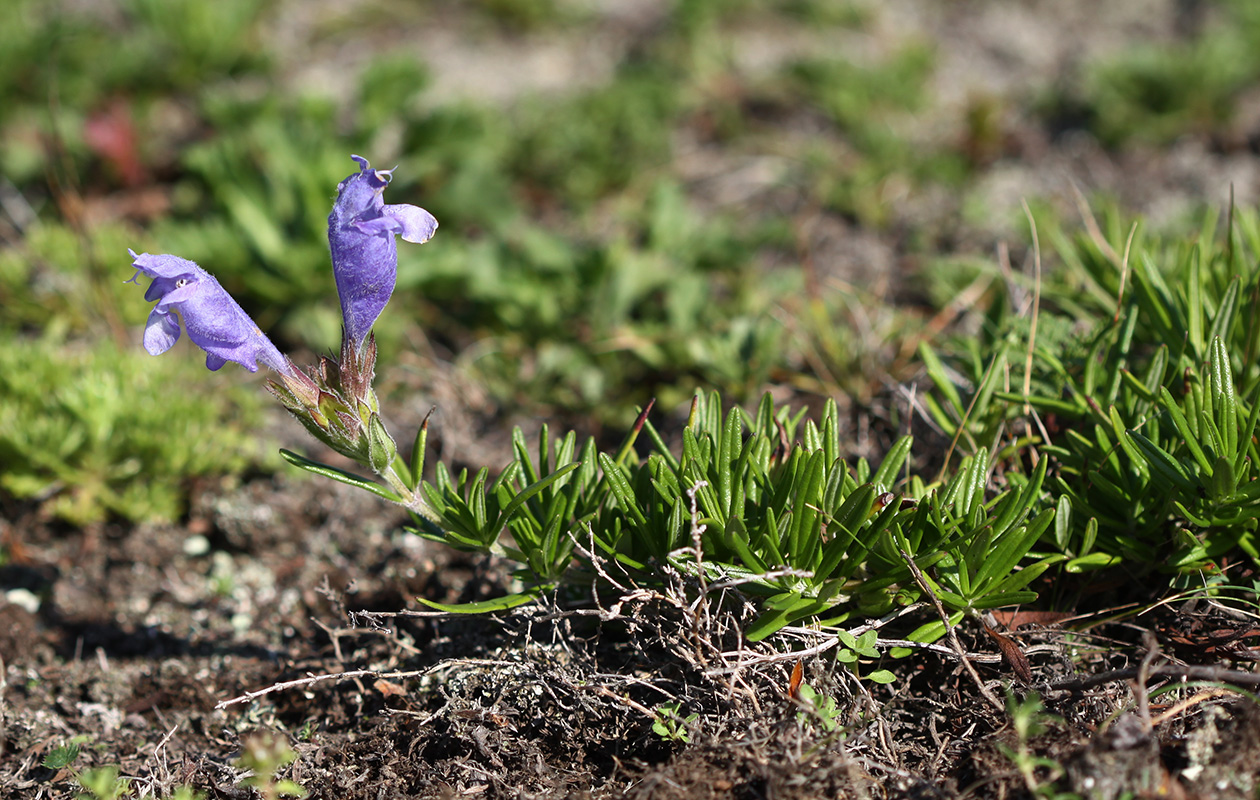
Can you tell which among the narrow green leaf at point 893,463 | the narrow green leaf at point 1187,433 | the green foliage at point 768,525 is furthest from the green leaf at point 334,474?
the narrow green leaf at point 1187,433

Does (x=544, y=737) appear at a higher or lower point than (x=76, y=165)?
lower

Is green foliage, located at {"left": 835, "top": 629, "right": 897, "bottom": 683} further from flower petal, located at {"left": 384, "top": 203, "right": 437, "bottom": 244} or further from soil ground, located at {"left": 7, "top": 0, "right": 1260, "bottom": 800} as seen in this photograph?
flower petal, located at {"left": 384, "top": 203, "right": 437, "bottom": 244}

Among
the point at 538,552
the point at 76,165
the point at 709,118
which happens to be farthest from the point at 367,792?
the point at 709,118

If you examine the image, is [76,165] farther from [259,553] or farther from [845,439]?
[845,439]

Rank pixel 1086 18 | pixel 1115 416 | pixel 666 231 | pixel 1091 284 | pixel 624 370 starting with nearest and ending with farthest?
1. pixel 1115 416
2. pixel 1091 284
3. pixel 624 370
4. pixel 666 231
5. pixel 1086 18

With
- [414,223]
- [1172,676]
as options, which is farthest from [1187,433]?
[414,223]
